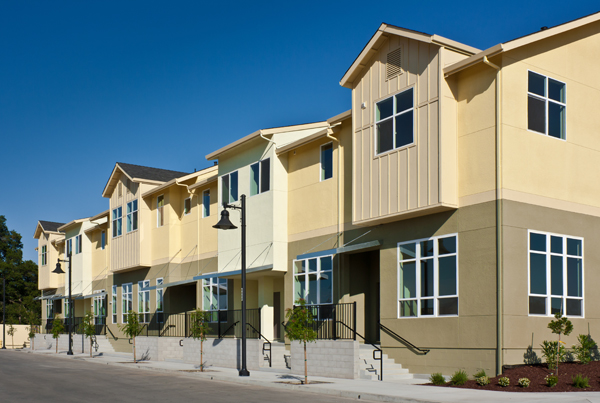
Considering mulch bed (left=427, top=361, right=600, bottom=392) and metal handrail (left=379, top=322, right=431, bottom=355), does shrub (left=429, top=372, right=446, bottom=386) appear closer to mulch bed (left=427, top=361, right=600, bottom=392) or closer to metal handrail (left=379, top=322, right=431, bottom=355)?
mulch bed (left=427, top=361, right=600, bottom=392)

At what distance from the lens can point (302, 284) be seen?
80.7ft

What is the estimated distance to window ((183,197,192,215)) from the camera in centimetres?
3344

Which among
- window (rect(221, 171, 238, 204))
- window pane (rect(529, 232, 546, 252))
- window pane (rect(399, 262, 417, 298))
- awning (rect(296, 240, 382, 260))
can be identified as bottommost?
window pane (rect(399, 262, 417, 298))

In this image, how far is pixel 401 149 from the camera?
763 inches

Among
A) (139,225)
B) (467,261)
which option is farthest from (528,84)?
(139,225)

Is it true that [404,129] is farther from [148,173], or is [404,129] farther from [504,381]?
[148,173]

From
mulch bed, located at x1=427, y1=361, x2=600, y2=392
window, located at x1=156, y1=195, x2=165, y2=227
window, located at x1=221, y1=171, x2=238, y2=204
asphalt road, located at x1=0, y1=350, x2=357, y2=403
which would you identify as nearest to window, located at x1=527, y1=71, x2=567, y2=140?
mulch bed, located at x1=427, y1=361, x2=600, y2=392

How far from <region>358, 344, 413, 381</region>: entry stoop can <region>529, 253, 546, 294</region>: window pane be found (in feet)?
14.2

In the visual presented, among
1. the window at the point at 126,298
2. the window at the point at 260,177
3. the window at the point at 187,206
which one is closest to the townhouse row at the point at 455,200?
the window at the point at 260,177

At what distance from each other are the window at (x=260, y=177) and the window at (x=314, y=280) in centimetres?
357

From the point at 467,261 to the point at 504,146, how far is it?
10.6 ft

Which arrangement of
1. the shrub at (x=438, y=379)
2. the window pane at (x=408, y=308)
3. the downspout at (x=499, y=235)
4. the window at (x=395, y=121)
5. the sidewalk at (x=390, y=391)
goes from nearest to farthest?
1. the sidewalk at (x=390, y=391)
2. the downspout at (x=499, y=235)
3. the shrub at (x=438, y=379)
4. the window pane at (x=408, y=308)
5. the window at (x=395, y=121)

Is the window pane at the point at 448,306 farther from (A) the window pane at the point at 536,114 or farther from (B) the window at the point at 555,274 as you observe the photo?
(A) the window pane at the point at 536,114

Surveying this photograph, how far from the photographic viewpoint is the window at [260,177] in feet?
86.6
